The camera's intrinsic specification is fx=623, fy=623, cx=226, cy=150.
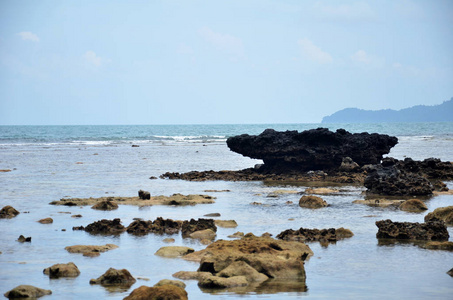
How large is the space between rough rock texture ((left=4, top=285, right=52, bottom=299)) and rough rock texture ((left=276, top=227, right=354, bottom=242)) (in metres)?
7.06

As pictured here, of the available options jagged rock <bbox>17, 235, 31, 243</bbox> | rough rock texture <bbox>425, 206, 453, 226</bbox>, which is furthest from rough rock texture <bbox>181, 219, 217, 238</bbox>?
rough rock texture <bbox>425, 206, 453, 226</bbox>

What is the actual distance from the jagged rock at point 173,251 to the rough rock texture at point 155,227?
112 inches

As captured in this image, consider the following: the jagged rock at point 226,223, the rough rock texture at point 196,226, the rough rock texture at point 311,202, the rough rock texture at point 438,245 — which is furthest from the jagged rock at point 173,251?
the rough rock texture at point 311,202

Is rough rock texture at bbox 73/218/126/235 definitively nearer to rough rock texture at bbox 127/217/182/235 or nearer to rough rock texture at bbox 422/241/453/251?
rough rock texture at bbox 127/217/182/235

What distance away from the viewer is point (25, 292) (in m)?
10.6

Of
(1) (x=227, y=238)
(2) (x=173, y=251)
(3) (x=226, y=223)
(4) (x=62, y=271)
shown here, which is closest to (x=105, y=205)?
(3) (x=226, y=223)

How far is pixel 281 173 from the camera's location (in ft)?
116

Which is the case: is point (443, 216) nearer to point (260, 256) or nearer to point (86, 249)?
point (260, 256)

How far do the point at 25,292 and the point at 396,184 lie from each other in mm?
18644

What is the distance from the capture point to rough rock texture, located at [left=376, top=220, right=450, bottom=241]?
16.2 m

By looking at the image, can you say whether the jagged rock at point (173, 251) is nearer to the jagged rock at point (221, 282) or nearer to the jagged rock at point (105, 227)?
the jagged rock at point (221, 282)

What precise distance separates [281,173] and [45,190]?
1336 centimetres

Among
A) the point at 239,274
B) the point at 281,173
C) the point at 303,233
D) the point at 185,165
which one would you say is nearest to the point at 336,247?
the point at 303,233

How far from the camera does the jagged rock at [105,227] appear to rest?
1755cm
